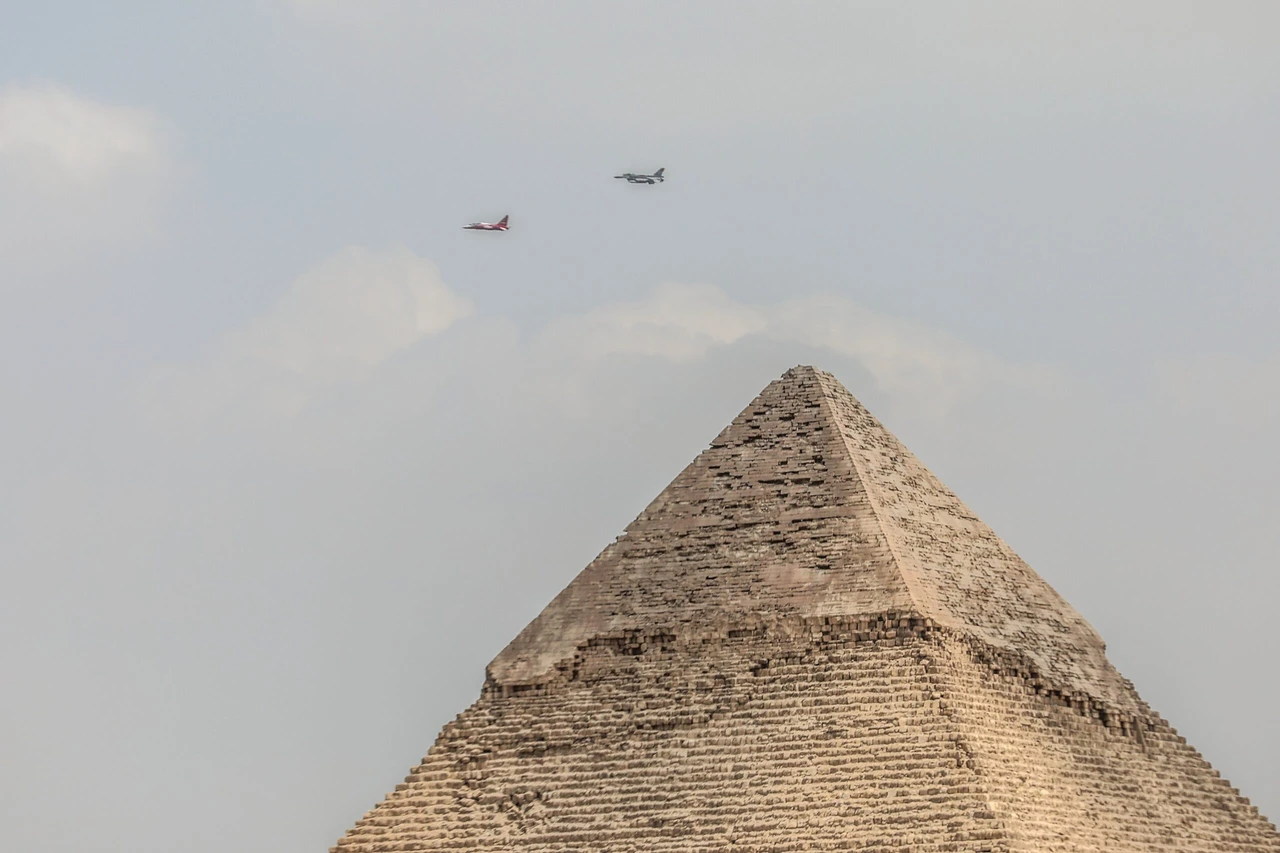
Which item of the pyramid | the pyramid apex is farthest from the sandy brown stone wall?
the pyramid apex

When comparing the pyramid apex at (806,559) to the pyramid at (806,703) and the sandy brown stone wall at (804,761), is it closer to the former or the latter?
the pyramid at (806,703)

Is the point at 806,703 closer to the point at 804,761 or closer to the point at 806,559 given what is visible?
the point at 804,761

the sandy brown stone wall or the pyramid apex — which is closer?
the sandy brown stone wall

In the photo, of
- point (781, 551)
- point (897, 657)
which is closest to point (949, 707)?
point (897, 657)

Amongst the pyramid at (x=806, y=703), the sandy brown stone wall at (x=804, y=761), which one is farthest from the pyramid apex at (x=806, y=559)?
the sandy brown stone wall at (x=804, y=761)

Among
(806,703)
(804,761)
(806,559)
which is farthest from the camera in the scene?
(806,559)

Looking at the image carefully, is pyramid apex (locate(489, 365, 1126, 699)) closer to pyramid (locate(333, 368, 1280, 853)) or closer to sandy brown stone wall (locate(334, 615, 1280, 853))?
pyramid (locate(333, 368, 1280, 853))

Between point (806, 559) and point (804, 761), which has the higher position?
point (806, 559)

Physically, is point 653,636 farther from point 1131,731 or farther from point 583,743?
point 1131,731

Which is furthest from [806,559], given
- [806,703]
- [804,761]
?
[804,761]
